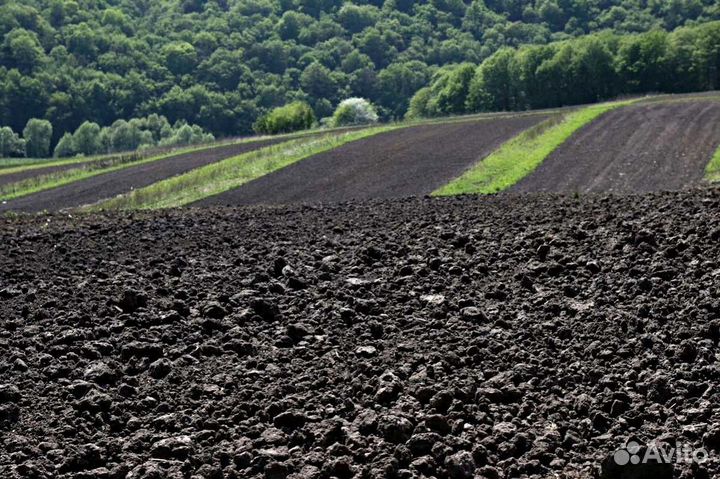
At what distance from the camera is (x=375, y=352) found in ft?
38.6

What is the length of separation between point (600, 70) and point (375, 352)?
317 feet

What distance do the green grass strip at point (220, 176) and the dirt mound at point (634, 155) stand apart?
12355 millimetres

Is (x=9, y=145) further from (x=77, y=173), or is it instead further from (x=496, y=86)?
(x=77, y=173)

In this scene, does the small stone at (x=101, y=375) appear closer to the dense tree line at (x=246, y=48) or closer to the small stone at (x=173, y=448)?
the small stone at (x=173, y=448)

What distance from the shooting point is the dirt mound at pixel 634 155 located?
97.5 feet

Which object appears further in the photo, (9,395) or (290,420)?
(9,395)

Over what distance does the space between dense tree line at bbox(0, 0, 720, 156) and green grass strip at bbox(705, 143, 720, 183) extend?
113 meters

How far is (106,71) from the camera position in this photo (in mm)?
157000

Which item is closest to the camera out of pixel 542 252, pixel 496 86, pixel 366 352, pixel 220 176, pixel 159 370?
pixel 159 370

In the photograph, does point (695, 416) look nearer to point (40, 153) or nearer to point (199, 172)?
point (199, 172)

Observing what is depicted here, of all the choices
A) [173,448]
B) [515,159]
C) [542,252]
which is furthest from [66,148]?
[173,448]

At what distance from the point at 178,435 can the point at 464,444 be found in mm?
2679

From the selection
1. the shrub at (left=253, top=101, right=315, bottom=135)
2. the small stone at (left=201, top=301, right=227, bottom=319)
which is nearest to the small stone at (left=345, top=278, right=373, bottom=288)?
the small stone at (left=201, top=301, right=227, bottom=319)

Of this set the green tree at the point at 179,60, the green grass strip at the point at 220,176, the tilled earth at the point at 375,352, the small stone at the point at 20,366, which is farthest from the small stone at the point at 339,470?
the green tree at the point at 179,60
